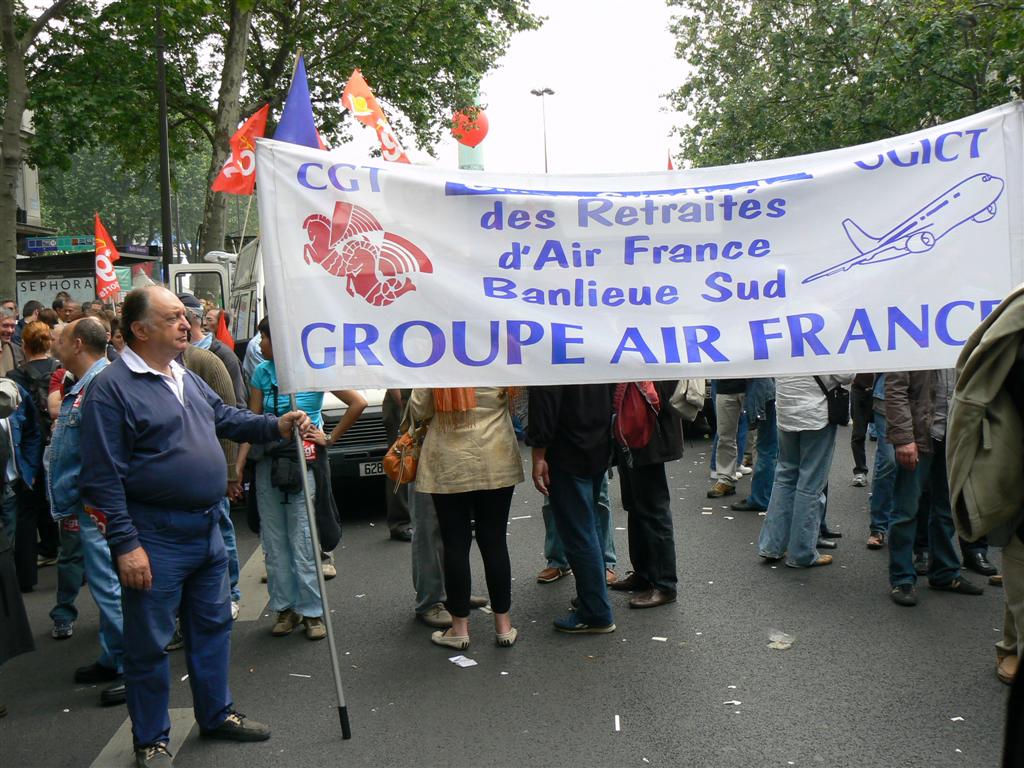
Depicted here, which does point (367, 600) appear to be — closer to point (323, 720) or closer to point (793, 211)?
point (323, 720)

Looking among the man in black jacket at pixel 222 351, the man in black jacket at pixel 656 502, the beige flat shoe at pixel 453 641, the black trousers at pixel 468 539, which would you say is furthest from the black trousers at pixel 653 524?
the man in black jacket at pixel 222 351

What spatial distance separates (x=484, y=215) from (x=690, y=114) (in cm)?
2644

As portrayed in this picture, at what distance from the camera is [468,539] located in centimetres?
539

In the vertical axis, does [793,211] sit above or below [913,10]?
below

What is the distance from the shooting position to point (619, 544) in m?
7.80

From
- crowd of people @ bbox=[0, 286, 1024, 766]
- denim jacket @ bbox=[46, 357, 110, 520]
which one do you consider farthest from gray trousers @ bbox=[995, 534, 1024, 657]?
denim jacket @ bbox=[46, 357, 110, 520]

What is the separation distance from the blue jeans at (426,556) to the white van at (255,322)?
843mm

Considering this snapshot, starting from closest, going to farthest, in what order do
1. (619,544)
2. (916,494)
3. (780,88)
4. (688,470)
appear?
1. (916,494)
2. (619,544)
3. (688,470)
4. (780,88)

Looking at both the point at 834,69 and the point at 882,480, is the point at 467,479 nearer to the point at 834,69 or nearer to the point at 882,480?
the point at 882,480

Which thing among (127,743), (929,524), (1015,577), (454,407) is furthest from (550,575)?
(1015,577)

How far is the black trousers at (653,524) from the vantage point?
6117mm

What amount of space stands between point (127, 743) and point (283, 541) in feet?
5.41

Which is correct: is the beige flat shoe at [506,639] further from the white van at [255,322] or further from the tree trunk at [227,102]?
the tree trunk at [227,102]

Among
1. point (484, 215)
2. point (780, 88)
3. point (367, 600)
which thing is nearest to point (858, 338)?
point (484, 215)
